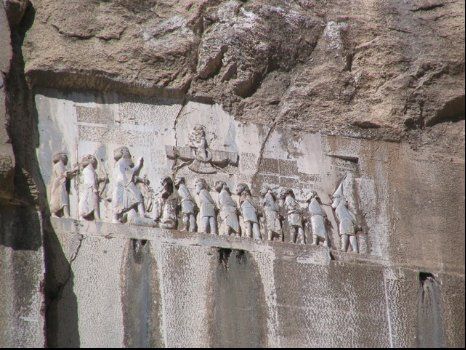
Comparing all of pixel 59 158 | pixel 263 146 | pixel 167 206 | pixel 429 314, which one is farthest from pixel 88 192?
pixel 429 314

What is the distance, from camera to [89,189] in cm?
1148

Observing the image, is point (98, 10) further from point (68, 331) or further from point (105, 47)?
point (68, 331)

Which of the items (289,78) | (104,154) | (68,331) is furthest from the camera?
(289,78)

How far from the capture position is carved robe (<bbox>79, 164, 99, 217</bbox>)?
11359mm

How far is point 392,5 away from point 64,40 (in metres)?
2.97

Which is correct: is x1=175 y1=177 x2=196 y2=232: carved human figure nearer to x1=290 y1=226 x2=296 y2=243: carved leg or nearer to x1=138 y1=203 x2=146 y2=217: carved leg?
x1=138 y1=203 x2=146 y2=217: carved leg

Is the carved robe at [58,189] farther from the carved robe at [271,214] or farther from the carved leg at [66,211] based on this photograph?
the carved robe at [271,214]

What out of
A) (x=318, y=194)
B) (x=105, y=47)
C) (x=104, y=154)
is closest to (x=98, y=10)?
(x=105, y=47)

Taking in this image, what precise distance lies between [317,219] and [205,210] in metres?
0.95

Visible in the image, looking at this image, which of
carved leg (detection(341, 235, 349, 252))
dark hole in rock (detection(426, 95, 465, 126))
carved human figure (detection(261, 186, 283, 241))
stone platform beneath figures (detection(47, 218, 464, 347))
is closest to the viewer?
stone platform beneath figures (detection(47, 218, 464, 347))

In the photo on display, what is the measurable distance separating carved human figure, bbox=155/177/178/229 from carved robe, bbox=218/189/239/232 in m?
0.37

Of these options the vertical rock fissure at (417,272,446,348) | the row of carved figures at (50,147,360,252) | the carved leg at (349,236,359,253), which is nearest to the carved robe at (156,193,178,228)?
the row of carved figures at (50,147,360,252)

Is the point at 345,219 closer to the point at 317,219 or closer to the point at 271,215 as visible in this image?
the point at 317,219

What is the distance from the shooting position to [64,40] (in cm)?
1194
